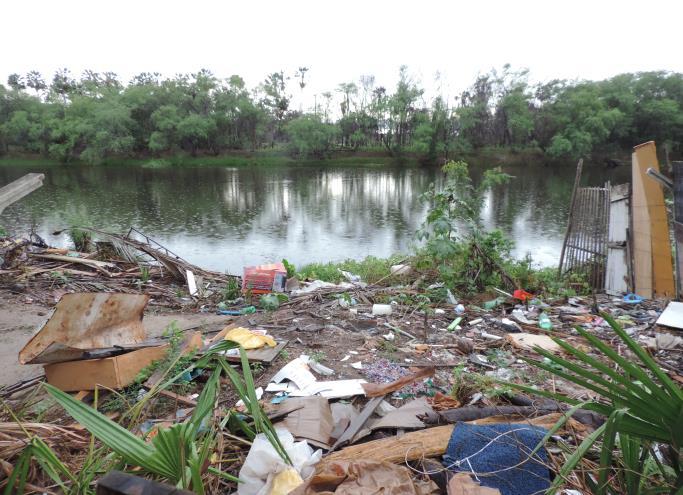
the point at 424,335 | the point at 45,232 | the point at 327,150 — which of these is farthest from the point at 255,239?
the point at 327,150

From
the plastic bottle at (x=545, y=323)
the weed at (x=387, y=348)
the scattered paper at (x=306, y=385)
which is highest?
the scattered paper at (x=306, y=385)

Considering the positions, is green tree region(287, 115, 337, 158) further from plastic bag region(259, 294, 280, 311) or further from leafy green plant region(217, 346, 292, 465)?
leafy green plant region(217, 346, 292, 465)

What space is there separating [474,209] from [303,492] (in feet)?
16.2

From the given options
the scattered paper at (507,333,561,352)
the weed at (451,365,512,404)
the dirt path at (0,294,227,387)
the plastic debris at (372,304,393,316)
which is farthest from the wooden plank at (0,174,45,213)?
the scattered paper at (507,333,561,352)

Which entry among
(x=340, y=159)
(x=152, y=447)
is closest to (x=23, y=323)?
(x=152, y=447)

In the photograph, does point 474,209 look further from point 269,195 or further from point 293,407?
point 269,195

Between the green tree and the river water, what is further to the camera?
the green tree

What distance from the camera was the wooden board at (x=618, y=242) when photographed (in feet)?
18.3

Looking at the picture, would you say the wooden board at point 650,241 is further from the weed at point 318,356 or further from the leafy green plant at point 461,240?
the weed at point 318,356

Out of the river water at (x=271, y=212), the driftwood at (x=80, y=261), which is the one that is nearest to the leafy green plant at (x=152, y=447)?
the river water at (x=271, y=212)

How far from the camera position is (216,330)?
4.04 meters

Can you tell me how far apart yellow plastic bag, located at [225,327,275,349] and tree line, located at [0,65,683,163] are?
35.3m

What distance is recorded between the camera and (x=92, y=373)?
2.40 meters

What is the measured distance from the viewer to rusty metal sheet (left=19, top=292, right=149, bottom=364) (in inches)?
90.4
